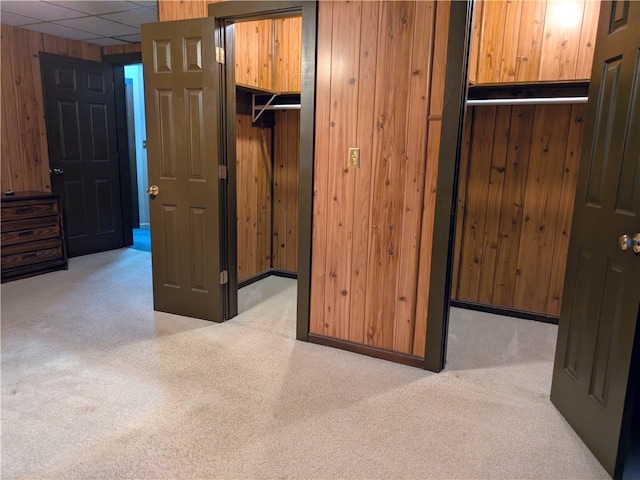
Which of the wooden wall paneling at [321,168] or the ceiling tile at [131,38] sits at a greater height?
the ceiling tile at [131,38]

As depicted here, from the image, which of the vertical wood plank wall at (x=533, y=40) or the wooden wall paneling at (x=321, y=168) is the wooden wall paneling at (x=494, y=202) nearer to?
the vertical wood plank wall at (x=533, y=40)

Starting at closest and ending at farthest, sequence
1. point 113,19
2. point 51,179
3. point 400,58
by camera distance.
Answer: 1. point 400,58
2. point 113,19
3. point 51,179

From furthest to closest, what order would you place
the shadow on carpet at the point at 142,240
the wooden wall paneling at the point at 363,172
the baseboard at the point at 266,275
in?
the shadow on carpet at the point at 142,240
the baseboard at the point at 266,275
the wooden wall paneling at the point at 363,172

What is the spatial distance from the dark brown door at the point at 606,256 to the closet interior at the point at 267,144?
2.39m

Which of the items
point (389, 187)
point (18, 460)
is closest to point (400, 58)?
point (389, 187)

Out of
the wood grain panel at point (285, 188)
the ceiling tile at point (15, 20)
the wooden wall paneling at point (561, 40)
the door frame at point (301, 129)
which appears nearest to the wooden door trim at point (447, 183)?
the door frame at point (301, 129)

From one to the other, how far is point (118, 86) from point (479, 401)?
533 cm

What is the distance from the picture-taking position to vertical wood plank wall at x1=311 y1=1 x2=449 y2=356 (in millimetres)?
2516

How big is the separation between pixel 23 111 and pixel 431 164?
4503 millimetres

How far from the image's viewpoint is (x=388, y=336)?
2834 millimetres

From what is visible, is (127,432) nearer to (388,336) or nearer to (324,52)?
(388,336)

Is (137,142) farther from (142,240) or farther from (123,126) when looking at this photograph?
(142,240)

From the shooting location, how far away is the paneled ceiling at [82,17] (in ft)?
12.5

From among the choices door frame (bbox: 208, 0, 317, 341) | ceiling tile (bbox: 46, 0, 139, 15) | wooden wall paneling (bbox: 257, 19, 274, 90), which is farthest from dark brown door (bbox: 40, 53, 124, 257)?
door frame (bbox: 208, 0, 317, 341)
